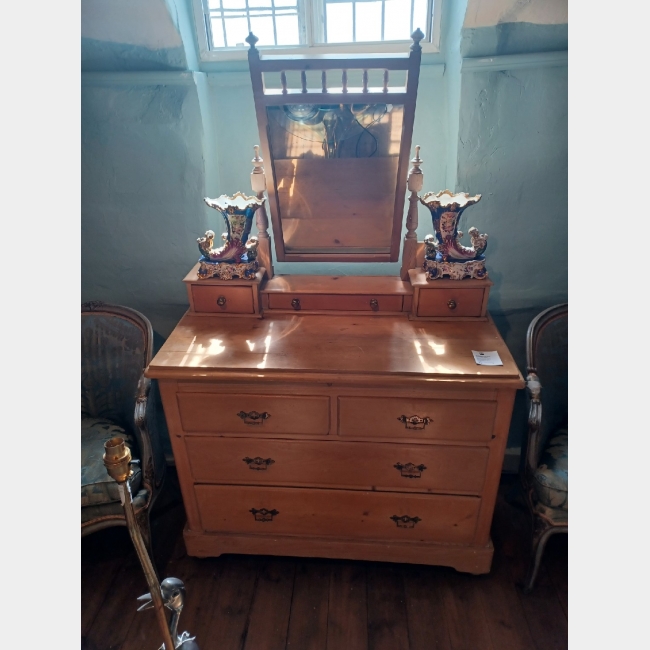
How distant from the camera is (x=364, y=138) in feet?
5.18

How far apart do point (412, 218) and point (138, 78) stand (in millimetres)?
1175

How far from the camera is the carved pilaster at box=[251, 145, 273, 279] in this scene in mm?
1684

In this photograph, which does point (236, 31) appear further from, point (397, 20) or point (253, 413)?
point (253, 413)

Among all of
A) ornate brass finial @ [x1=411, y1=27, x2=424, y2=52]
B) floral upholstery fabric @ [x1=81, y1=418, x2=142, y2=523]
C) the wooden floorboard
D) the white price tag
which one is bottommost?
the wooden floorboard

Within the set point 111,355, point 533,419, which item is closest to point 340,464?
point 533,419

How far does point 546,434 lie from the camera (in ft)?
6.15

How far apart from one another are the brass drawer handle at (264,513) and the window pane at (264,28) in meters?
1.85

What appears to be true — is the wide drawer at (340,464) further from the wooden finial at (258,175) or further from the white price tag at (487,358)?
the wooden finial at (258,175)

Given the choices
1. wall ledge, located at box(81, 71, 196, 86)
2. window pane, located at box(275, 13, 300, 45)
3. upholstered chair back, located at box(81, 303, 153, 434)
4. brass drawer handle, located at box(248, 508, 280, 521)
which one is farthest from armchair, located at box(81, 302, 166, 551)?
window pane, located at box(275, 13, 300, 45)

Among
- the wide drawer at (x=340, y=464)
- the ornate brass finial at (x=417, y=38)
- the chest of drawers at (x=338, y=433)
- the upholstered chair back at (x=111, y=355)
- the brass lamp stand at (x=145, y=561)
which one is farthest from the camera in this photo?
the upholstered chair back at (x=111, y=355)

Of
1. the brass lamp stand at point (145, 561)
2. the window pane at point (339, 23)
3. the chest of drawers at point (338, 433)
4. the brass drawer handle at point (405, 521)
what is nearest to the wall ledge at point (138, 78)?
the window pane at point (339, 23)

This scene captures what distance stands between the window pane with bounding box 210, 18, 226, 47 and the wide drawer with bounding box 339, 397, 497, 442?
5.00 ft

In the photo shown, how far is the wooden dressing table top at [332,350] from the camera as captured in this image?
1.47 meters

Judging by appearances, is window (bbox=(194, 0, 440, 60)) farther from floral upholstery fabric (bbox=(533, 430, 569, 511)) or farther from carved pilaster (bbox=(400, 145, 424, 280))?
floral upholstery fabric (bbox=(533, 430, 569, 511))
